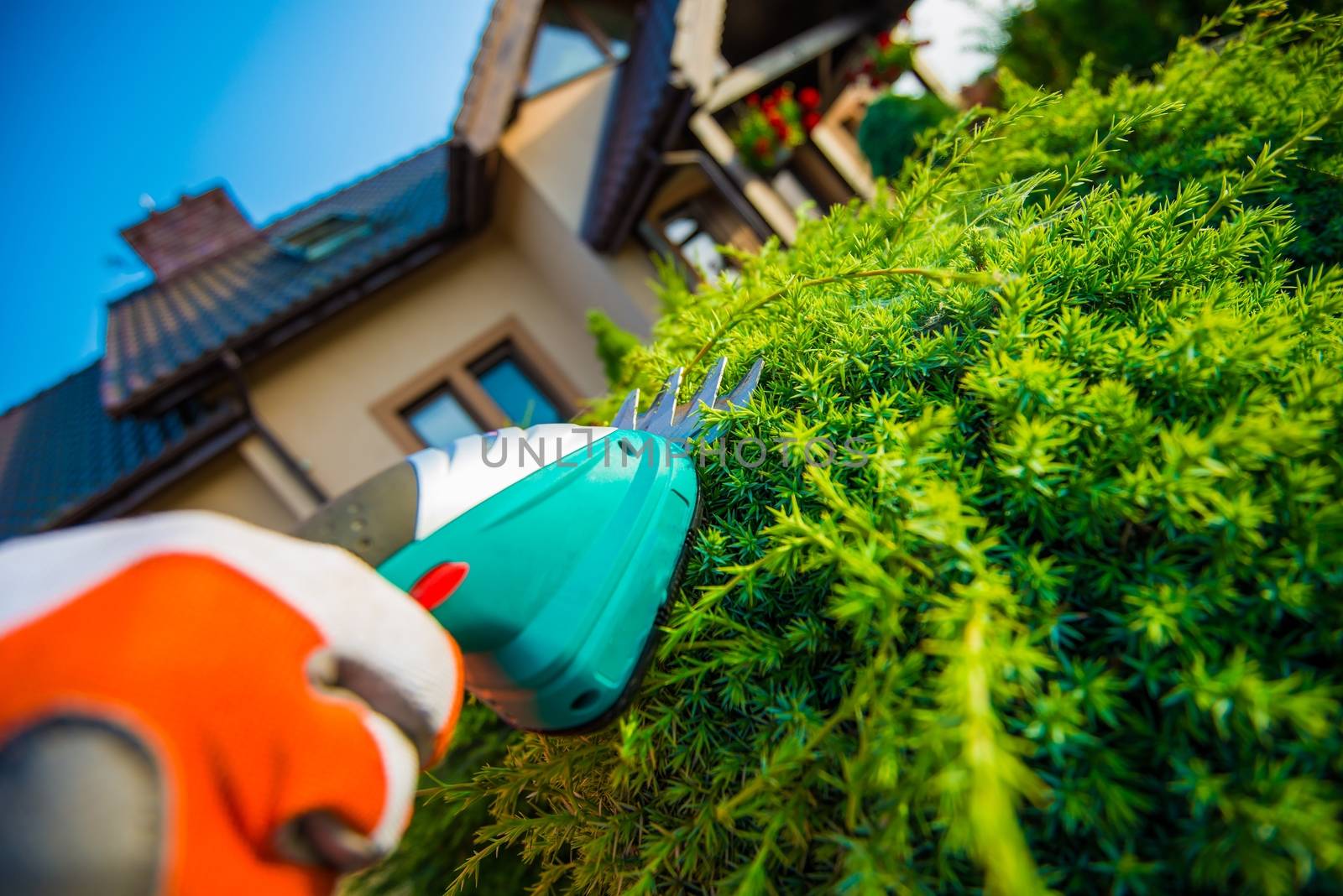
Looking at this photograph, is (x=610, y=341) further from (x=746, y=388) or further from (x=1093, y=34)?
(x=1093, y=34)

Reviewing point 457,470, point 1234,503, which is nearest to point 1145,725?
point 1234,503

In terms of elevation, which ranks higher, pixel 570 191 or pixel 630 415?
pixel 570 191

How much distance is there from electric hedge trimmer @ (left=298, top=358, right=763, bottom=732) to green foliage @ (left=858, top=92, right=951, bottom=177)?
74.8 inches

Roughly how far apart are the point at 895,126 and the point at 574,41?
271cm

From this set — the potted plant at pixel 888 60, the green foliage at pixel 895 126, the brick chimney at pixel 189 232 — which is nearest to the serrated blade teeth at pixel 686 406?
the green foliage at pixel 895 126

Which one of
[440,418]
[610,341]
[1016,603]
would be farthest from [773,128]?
[1016,603]

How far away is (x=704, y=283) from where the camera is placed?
1.33m

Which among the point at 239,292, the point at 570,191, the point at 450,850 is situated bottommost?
the point at 450,850

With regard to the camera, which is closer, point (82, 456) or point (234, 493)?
point (234, 493)

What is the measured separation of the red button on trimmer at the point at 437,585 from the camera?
2.42ft

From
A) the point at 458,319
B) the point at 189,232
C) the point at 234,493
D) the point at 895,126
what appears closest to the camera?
the point at 895,126

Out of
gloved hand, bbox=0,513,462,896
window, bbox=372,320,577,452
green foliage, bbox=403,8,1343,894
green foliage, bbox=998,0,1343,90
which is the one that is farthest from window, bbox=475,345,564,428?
gloved hand, bbox=0,513,462,896

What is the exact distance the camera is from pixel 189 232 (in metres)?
5.97

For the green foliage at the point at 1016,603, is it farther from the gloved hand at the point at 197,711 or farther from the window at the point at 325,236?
the window at the point at 325,236
